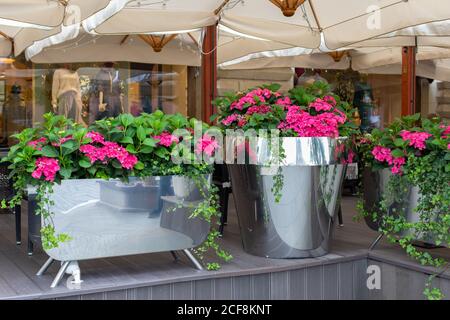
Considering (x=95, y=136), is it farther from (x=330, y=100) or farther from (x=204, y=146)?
(x=330, y=100)

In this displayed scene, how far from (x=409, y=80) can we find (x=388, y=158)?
4.17 meters

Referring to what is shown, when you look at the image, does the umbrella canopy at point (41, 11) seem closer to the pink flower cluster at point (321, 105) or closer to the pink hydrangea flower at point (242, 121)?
the pink hydrangea flower at point (242, 121)

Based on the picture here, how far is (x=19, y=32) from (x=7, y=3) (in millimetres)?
1960

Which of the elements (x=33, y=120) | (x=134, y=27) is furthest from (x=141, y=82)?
(x=134, y=27)

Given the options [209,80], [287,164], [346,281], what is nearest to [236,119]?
[287,164]

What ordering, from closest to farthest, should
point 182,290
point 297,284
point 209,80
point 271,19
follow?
point 182,290 → point 297,284 → point 271,19 → point 209,80

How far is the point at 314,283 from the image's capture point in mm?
3623

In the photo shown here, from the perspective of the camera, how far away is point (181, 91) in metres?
7.25

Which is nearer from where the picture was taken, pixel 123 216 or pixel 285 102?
pixel 123 216

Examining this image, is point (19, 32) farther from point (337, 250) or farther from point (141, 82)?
point (337, 250)

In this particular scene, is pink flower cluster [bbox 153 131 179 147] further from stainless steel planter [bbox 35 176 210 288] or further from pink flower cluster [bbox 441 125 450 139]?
pink flower cluster [bbox 441 125 450 139]

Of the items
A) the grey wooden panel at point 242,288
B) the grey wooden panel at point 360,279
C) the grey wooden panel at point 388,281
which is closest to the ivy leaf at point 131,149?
the grey wooden panel at point 242,288

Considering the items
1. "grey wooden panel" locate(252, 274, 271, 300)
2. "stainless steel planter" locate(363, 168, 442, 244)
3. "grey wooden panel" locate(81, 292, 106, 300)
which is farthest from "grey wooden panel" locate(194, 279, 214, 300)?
"stainless steel planter" locate(363, 168, 442, 244)

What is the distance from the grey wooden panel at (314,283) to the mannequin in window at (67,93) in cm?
427
